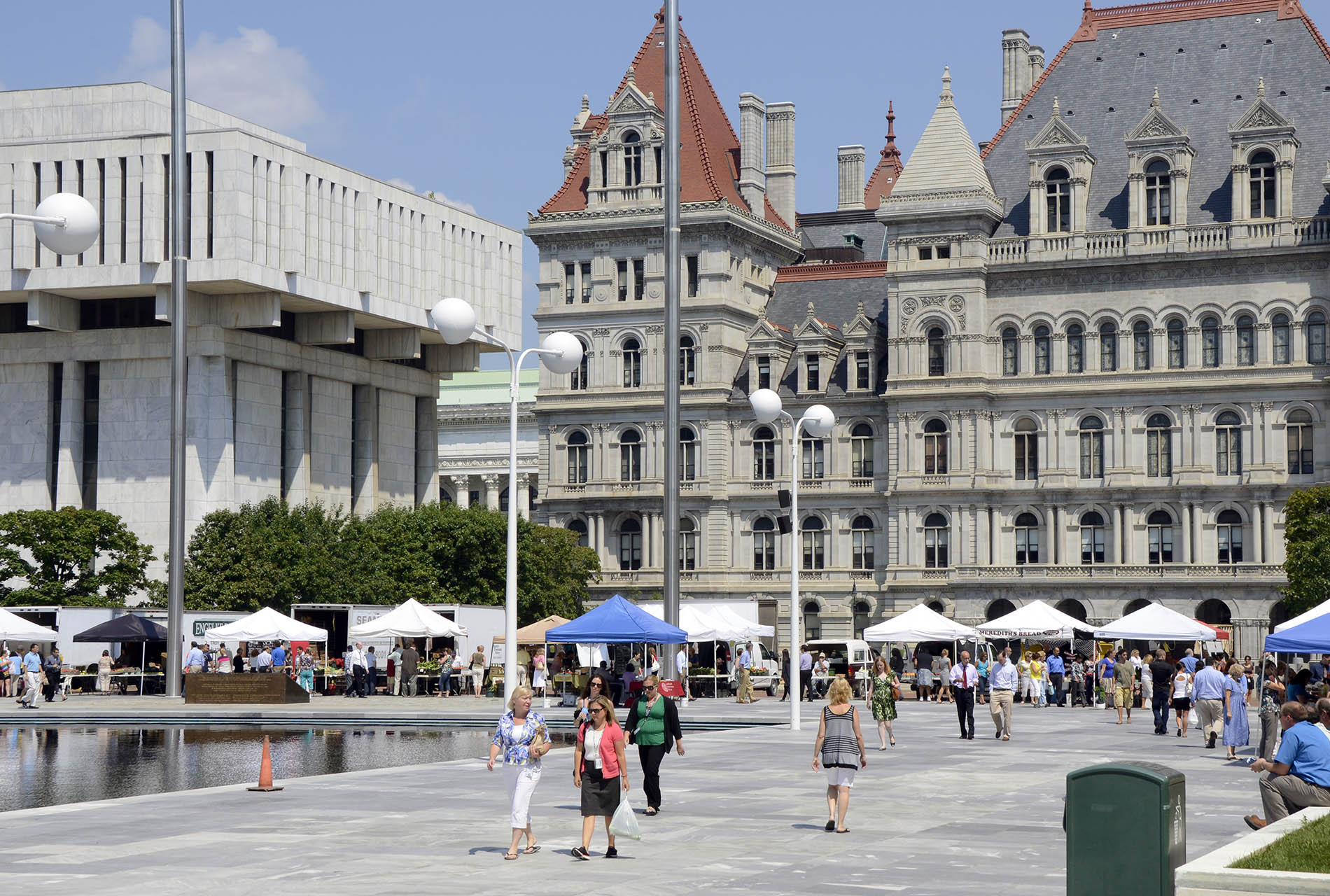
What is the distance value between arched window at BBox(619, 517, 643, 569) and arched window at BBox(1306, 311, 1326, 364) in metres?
32.8

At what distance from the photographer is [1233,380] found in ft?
261

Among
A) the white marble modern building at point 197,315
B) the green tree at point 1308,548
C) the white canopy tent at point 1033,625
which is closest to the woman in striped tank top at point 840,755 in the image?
the white canopy tent at point 1033,625

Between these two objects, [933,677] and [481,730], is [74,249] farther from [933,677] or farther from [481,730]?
[933,677]

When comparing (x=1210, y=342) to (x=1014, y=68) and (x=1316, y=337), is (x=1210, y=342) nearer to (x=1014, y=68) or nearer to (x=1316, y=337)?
(x=1316, y=337)

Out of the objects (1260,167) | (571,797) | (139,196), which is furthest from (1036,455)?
(571,797)

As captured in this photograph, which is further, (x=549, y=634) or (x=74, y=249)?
(x=549, y=634)

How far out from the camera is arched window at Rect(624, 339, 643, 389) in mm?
91062

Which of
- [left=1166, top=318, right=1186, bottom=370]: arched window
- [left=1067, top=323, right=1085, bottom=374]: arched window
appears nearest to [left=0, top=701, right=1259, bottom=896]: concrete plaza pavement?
[left=1166, top=318, right=1186, bottom=370]: arched window

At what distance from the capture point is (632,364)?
91312 millimetres

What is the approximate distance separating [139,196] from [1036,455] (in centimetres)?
4258

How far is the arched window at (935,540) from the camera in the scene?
276 feet

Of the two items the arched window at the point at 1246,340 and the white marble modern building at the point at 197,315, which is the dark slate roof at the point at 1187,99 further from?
the white marble modern building at the point at 197,315

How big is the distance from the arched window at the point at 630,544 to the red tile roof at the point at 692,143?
1642 centimetres

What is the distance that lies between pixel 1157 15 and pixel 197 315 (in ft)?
157
